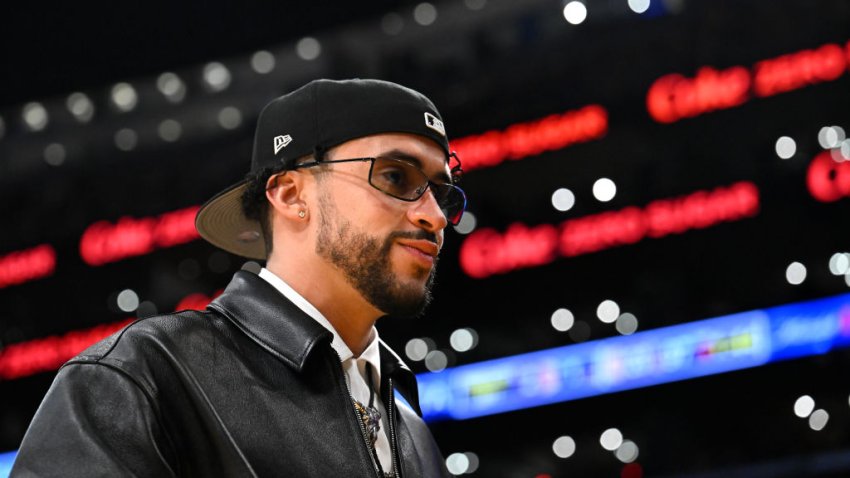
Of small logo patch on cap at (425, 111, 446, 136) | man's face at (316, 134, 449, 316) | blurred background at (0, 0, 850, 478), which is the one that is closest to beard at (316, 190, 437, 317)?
man's face at (316, 134, 449, 316)

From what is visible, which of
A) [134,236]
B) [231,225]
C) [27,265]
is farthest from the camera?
[27,265]

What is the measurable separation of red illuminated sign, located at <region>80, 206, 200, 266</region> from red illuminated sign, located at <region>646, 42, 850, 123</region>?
188 inches

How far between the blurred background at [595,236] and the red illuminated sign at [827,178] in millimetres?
18

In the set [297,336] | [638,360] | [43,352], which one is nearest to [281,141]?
[297,336]

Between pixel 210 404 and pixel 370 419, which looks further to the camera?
pixel 370 419

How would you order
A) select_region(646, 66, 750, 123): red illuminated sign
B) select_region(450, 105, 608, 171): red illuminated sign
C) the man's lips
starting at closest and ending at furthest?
the man's lips, select_region(646, 66, 750, 123): red illuminated sign, select_region(450, 105, 608, 171): red illuminated sign

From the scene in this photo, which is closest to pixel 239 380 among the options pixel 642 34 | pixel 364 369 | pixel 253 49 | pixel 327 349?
pixel 327 349

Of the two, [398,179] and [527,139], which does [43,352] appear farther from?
[398,179]

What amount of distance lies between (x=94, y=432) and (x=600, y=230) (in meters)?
7.70

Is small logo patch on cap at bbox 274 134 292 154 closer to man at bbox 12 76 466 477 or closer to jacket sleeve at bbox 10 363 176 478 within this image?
man at bbox 12 76 466 477

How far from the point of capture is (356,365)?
202 centimetres

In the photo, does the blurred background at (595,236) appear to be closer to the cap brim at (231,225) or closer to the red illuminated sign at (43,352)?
the red illuminated sign at (43,352)

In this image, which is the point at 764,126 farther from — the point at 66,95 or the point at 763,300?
the point at 66,95

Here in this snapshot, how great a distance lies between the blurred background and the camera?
8.38m
